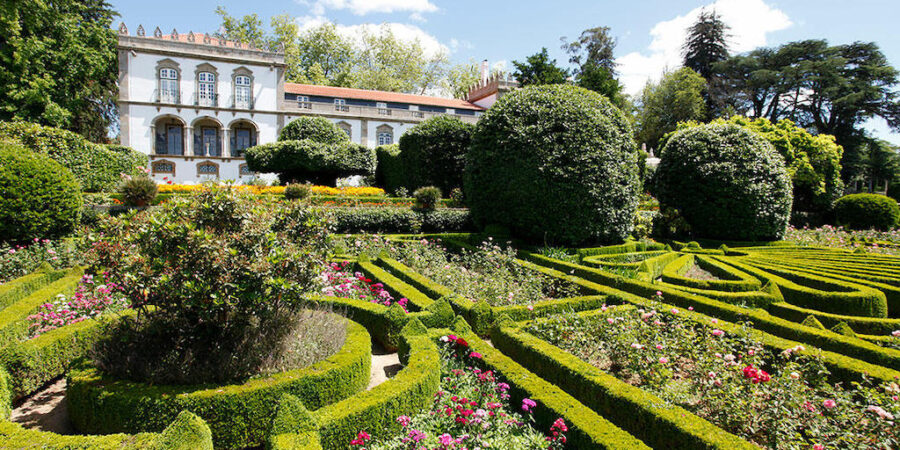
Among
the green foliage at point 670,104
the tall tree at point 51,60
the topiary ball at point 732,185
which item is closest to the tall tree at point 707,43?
the green foliage at point 670,104

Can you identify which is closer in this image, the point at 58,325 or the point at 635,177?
the point at 58,325

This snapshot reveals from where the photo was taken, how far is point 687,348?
4.65 meters

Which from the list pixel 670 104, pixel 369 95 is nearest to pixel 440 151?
pixel 369 95

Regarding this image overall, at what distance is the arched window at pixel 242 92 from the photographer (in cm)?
3064

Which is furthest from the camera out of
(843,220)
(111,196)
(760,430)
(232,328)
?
(843,220)

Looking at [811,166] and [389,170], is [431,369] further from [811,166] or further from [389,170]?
[811,166]

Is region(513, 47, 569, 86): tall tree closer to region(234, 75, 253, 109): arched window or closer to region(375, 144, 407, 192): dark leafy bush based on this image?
region(375, 144, 407, 192): dark leafy bush

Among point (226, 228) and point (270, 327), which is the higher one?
point (226, 228)

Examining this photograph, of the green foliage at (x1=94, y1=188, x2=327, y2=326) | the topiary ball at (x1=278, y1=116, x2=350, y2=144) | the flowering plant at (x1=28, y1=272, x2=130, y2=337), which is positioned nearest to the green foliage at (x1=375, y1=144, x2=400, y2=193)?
the topiary ball at (x1=278, y1=116, x2=350, y2=144)

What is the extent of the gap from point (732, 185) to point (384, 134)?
90.0ft

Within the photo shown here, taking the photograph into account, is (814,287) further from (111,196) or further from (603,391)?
(111,196)

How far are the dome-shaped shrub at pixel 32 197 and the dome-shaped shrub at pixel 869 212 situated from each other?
2821 cm

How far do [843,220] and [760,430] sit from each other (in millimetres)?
23555

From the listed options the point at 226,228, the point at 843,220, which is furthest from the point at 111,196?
the point at 843,220
